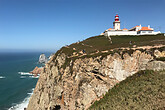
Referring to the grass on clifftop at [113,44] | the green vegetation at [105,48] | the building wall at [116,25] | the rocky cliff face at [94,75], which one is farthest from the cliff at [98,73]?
the building wall at [116,25]

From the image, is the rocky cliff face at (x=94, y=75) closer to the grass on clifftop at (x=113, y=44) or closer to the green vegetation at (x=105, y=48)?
the green vegetation at (x=105, y=48)

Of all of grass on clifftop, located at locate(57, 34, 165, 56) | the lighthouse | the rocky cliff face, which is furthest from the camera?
the lighthouse

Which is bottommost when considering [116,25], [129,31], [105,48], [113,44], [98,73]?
[98,73]

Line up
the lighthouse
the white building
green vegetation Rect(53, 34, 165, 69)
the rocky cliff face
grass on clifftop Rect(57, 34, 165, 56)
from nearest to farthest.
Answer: the rocky cliff face < green vegetation Rect(53, 34, 165, 69) < grass on clifftop Rect(57, 34, 165, 56) < the white building < the lighthouse

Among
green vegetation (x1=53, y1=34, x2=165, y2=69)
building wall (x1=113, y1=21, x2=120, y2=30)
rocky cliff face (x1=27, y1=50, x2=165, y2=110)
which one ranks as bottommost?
rocky cliff face (x1=27, y1=50, x2=165, y2=110)

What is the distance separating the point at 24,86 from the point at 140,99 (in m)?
63.8

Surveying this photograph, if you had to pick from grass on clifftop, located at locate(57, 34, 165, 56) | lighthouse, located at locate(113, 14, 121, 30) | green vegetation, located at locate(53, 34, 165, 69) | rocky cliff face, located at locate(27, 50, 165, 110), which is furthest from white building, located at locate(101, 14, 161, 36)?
rocky cliff face, located at locate(27, 50, 165, 110)

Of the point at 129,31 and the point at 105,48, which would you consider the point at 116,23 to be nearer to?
the point at 129,31

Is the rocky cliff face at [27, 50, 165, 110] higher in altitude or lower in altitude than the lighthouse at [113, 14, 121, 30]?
lower

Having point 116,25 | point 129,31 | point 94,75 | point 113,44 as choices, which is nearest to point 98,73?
point 94,75

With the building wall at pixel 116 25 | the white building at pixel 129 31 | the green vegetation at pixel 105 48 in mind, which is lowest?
the green vegetation at pixel 105 48

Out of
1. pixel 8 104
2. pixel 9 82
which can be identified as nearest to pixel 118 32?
pixel 8 104

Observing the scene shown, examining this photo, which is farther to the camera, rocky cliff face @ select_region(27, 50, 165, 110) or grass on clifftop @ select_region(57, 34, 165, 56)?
grass on clifftop @ select_region(57, 34, 165, 56)

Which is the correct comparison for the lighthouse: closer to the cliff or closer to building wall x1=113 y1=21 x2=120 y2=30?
building wall x1=113 y1=21 x2=120 y2=30
